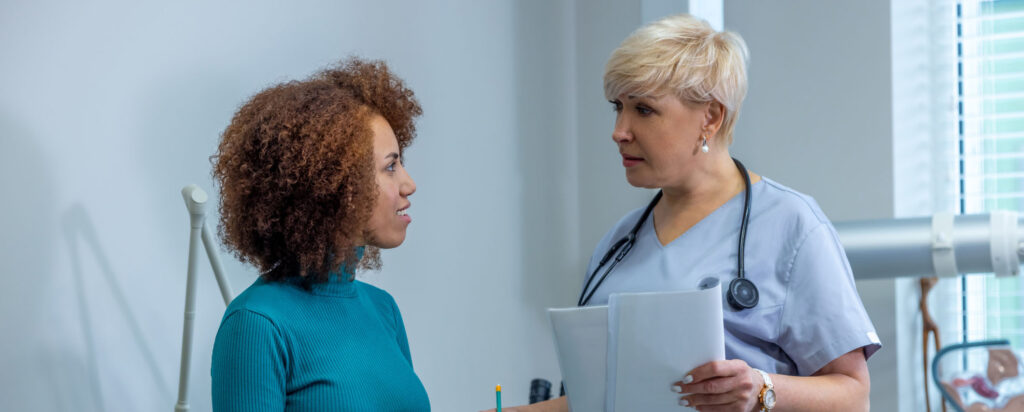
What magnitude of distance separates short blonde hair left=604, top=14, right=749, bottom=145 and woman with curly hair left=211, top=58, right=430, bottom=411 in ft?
1.18

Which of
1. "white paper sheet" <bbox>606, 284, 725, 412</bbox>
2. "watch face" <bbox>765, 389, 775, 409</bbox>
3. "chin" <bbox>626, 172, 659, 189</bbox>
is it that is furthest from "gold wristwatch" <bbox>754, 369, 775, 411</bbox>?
"chin" <bbox>626, 172, 659, 189</bbox>

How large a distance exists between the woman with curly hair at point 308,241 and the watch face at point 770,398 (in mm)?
478

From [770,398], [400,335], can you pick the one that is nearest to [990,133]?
[770,398]

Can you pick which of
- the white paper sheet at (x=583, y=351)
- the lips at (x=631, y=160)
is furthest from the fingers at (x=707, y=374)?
the lips at (x=631, y=160)

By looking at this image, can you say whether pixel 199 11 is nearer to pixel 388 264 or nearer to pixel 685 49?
pixel 388 264

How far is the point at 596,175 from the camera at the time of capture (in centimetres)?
279

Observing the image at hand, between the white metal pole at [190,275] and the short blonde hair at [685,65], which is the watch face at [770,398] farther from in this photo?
the white metal pole at [190,275]

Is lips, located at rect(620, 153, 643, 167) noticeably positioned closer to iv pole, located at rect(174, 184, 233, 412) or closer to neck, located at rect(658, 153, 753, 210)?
neck, located at rect(658, 153, 753, 210)

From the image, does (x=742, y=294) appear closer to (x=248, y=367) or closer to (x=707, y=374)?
(x=707, y=374)

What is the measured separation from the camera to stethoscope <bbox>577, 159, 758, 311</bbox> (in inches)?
49.0

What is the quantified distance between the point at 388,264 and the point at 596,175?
90 cm

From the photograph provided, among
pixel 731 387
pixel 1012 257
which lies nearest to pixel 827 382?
pixel 731 387

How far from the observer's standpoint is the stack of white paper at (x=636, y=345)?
106 cm

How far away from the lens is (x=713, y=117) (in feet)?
4.42
